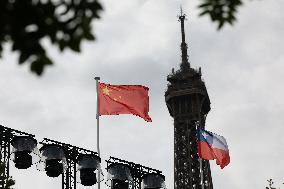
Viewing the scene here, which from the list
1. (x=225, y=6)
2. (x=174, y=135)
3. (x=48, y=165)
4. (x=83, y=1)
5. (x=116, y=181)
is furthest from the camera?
(x=174, y=135)

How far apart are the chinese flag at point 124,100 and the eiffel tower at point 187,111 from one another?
2293 inches

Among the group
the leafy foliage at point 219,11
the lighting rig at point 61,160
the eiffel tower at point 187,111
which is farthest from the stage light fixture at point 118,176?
the eiffel tower at point 187,111

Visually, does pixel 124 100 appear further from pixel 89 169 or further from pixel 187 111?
pixel 187 111

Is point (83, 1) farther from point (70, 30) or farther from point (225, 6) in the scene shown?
point (225, 6)

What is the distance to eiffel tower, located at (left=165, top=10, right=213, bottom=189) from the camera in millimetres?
87688

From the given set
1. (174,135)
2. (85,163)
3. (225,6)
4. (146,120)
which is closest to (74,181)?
(85,163)

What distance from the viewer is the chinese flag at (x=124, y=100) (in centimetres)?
2885

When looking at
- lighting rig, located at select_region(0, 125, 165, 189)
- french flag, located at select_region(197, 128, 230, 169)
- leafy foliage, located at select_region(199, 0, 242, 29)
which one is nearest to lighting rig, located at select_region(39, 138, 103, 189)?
lighting rig, located at select_region(0, 125, 165, 189)

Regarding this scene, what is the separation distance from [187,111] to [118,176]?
211ft

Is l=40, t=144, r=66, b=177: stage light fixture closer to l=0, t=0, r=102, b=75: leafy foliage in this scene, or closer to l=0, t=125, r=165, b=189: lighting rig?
l=0, t=125, r=165, b=189: lighting rig

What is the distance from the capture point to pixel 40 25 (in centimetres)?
293

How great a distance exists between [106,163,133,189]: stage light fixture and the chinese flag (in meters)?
2.54

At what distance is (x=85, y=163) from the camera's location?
26.3m

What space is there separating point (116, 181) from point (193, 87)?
6442cm
